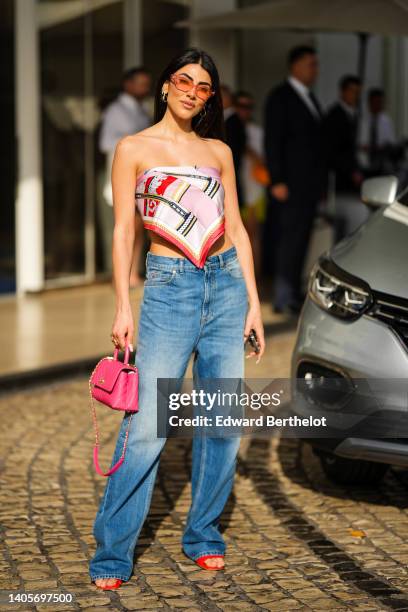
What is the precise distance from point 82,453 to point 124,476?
7.39ft

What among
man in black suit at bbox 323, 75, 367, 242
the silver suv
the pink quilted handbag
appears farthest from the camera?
man in black suit at bbox 323, 75, 367, 242

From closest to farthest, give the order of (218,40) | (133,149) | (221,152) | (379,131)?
(133,149), (221,152), (218,40), (379,131)

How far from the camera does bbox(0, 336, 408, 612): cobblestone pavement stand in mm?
4477

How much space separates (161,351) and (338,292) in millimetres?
1246

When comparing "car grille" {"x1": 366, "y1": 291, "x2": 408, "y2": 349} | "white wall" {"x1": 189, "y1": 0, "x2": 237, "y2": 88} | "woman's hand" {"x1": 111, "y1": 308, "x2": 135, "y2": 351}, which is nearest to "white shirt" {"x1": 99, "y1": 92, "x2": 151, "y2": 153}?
"white wall" {"x1": 189, "y1": 0, "x2": 237, "y2": 88}

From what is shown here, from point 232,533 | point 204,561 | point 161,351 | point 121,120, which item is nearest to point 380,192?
point 232,533

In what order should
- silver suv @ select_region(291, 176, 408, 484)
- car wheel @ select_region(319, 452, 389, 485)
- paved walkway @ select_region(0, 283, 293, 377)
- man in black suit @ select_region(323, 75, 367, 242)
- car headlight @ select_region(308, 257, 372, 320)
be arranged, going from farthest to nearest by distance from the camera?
man in black suit @ select_region(323, 75, 367, 242)
paved walkway @ select_region(0, 283, 293, 377)
car wheel @ select_region(319, 452, 389, 485)
car headlight @ select_region(308, 257, 372, 320)
silver suv @ select_region(291, 176, 408, 484)

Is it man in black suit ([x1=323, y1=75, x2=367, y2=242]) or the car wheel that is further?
man in black suit ([x1=323, y1=75, x2=367, y2=242])

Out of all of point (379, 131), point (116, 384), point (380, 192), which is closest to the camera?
point (116, 384)

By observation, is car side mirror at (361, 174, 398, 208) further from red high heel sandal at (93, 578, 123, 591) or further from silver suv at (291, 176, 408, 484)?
red high heel sandal at (93, 578, 123, 591)

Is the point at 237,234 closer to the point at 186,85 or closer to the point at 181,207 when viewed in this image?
the point at 181,207

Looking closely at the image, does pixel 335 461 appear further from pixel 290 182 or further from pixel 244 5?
pixel 244 5

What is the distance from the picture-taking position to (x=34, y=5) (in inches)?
500

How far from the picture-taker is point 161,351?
4.48 m
